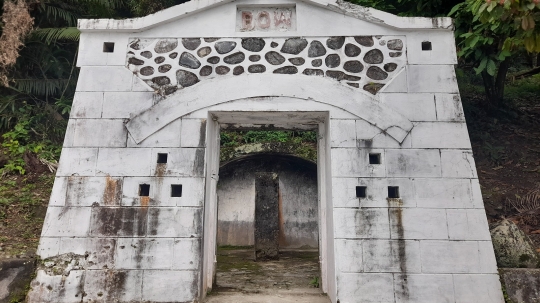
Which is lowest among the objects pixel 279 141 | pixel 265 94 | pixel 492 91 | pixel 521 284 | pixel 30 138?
pixel 521 284

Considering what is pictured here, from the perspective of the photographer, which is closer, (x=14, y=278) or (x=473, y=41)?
(x=14, y=278)

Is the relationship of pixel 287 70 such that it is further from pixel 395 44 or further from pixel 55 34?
pixel 55 34

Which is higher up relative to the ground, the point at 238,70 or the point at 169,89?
the point at 238,70

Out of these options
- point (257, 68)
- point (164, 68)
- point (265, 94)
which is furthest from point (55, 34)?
point (265, 94)

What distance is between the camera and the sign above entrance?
536 cm

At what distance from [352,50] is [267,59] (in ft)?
3.70

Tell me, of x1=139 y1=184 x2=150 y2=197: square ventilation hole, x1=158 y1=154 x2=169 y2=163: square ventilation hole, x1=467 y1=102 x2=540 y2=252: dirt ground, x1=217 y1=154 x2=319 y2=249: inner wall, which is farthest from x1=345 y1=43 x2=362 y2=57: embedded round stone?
x1=217 y1=154 x2=319 y2=249: inner wall

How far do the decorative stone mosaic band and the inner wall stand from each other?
688cm

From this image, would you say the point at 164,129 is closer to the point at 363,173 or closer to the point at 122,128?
the point at 122,128

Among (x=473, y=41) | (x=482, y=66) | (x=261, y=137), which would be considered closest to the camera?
(x=473, y=41)

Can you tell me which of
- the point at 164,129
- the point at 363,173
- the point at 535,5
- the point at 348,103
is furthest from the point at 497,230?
the point at 164,129

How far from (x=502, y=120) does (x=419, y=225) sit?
6.57m

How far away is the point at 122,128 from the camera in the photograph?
16.3 feet

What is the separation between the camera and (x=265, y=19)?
5410mm
